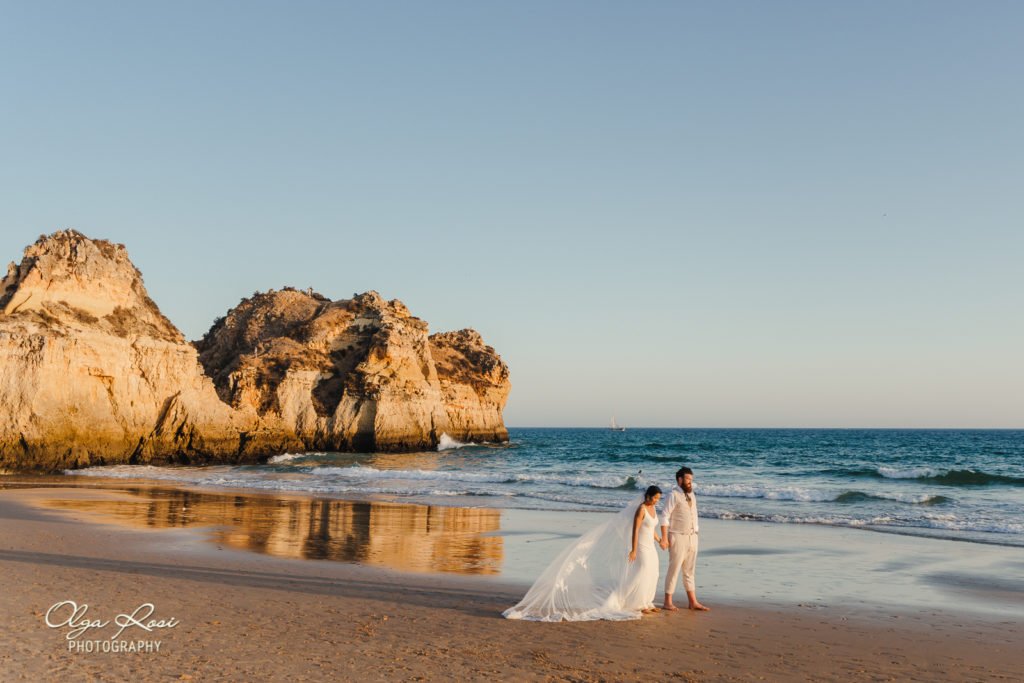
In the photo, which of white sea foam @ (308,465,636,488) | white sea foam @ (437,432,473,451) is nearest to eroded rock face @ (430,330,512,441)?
white sea foam @ (437,432,473,451)

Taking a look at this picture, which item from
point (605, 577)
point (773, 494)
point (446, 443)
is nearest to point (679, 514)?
point (605, 577)

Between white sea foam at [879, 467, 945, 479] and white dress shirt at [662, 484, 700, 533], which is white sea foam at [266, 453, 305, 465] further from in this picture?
white dress shirt at [662, 484, 700, 533]

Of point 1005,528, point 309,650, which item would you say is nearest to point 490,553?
point 309,650

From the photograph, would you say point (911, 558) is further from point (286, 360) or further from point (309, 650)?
point (286, 360)

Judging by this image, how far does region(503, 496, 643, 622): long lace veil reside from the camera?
8.78 m

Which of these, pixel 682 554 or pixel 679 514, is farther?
pixel 679 514

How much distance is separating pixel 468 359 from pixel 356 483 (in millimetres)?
52815

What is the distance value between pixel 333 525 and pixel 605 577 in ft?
31.4

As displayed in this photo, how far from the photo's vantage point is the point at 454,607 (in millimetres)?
9258

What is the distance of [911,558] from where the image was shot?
13766 millimetres

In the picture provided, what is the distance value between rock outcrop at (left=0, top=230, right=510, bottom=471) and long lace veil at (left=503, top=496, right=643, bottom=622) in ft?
104

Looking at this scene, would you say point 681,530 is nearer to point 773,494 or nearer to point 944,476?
point 773,494

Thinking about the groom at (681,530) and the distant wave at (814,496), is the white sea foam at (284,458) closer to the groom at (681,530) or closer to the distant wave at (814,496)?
the distant wave at (814,496)

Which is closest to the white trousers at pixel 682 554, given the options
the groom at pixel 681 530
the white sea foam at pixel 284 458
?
the groom at pixel 681 530
